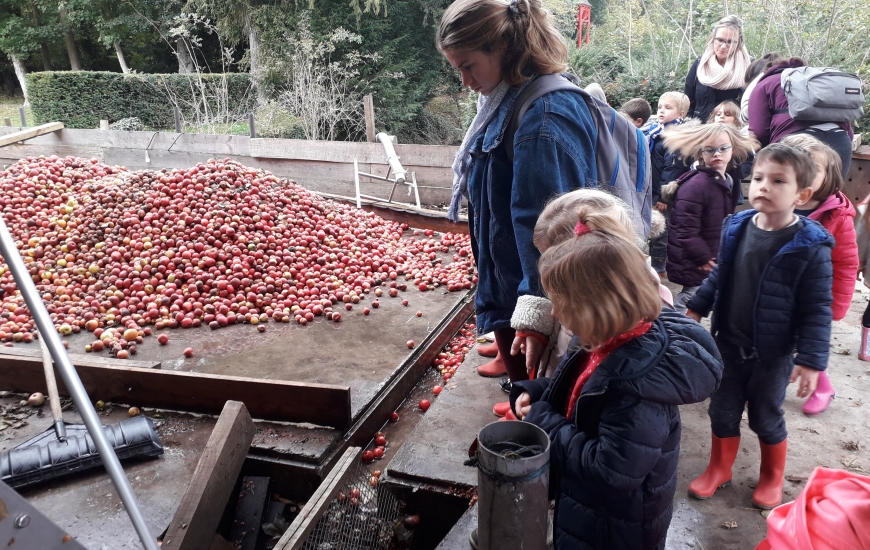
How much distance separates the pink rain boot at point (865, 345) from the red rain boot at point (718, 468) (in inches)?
69.7

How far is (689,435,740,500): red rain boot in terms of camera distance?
2.29m

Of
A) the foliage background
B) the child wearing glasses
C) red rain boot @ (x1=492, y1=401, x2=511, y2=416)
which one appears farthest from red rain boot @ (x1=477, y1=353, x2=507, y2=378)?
the foliage background

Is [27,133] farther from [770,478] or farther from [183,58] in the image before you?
[770,478]

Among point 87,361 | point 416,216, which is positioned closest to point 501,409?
point 87,361

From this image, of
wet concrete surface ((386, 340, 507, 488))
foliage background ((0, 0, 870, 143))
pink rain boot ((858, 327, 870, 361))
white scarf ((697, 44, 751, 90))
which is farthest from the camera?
foliage background ((0, 0, 870, 143))

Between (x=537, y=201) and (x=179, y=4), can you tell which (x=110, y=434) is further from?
(x=179, y=4)

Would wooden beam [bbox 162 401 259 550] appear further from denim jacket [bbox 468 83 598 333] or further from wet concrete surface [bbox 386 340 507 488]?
denim jacket [bbox 468 83 598 333]

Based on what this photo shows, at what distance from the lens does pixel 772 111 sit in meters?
4.69

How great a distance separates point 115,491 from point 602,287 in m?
2.48

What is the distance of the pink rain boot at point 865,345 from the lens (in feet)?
11.2

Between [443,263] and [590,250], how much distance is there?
4220 millimetres

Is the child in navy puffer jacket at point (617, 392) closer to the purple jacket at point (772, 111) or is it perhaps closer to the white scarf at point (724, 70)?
the purple jacket at point (772, 111)

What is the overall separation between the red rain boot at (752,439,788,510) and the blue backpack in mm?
983

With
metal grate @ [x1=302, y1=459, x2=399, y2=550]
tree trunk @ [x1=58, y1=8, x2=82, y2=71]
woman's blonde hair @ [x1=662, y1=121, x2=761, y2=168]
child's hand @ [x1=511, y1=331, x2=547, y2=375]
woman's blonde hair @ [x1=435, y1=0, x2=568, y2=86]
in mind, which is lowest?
metal grate @ [x1=302, y1=459, x2=399, y2=550]
